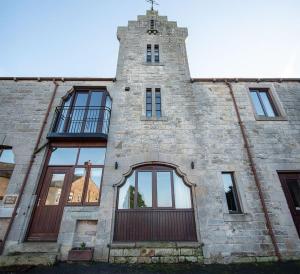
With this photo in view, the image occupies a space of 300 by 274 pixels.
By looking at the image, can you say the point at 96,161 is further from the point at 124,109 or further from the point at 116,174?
the point at 124,109

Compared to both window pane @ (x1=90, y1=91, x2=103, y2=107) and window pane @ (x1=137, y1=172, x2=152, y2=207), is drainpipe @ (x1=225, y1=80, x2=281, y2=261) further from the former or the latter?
window pane @ (x1=90, y1=91, x2=103, y2=107)

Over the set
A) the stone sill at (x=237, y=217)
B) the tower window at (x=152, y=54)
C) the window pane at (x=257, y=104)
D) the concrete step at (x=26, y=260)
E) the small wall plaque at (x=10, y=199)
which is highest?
the tower window at (x=152, y=54)

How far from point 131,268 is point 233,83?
9.57 meters

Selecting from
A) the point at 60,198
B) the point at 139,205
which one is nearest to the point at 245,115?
the point at 139,205

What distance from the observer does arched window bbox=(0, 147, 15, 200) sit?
7.62m

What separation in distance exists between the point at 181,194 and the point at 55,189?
16.2ft

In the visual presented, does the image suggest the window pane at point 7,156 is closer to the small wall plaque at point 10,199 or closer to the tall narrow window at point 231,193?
the small wall plaque at point 10,199

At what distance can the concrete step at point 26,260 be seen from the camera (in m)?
5.64

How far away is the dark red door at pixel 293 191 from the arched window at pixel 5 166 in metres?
10.8

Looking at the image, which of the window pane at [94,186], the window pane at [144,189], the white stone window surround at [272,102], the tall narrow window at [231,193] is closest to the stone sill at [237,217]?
the tall narrow window at [231,193]

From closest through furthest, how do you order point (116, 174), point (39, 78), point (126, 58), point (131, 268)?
point (131, 268)
point (116, 174)
point (39, 78)
point (126, 58)

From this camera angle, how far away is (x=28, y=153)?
8.02 meters

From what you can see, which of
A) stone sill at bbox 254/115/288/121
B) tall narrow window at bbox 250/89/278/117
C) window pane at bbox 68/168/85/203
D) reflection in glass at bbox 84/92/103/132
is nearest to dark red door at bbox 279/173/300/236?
stone sill at bbox 254/115/288/121

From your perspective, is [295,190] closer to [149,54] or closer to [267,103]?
[267,103]
